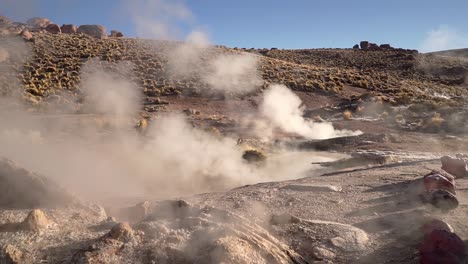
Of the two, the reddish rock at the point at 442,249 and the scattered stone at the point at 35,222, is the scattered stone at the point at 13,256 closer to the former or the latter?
the scattered stone at the point at 35,222

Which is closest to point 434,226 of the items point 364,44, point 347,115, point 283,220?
point 283,220

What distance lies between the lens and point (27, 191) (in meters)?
4.69

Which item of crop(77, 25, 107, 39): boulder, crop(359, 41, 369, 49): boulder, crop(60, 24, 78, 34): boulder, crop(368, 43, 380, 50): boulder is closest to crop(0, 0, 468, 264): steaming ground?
crop(77, 25, 107, 39): boulder

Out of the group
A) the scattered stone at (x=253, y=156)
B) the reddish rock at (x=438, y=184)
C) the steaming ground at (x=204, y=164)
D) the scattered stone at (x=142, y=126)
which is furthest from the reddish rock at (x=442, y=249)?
the scattered stone at (x=142, y=126)

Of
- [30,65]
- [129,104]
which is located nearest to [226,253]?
[129,104]

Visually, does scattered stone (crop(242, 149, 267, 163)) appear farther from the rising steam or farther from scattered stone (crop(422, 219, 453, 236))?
scattered stone (crop(422, 219, 453, 236))

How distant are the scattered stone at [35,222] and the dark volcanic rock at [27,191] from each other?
53 cm

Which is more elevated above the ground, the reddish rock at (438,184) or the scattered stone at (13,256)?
the scattered stone at (13,256)

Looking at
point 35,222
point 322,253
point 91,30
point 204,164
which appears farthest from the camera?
point 91,30

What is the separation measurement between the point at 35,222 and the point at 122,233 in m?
0.98

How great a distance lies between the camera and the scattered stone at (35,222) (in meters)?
4.00

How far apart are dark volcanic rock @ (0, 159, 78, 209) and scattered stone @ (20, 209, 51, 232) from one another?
53cm

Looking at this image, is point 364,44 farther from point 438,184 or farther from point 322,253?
point 322,253

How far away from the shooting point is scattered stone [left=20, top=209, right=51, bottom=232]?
4004 millimetres
